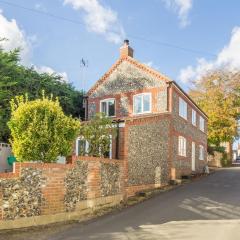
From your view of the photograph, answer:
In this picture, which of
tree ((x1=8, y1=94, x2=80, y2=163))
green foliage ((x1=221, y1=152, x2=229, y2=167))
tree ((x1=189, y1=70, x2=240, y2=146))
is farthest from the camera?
green foliage ((x1=221, y1=152, x2=229, y2=167))

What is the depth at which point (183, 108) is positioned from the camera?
108ft

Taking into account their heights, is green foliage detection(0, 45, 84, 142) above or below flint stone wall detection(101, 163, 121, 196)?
above

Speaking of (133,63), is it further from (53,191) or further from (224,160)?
(224,160)

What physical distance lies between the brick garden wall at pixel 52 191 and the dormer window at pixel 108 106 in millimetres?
15814

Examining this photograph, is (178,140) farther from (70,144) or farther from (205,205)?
(70,144)

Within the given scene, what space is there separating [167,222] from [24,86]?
67.9 ft

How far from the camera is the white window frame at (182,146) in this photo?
31.1m

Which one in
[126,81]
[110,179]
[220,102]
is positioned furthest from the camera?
[220,102]

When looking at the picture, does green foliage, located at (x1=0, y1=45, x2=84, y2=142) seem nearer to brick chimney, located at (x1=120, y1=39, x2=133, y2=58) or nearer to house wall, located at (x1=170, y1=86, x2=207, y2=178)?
brick chimney, located at (x1=120, y1=39, x2=133, y2=58)

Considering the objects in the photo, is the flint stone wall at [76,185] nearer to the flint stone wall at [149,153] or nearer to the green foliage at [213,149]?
the flint stone wall at [149,153]

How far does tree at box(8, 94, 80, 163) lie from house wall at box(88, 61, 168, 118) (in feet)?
48.6

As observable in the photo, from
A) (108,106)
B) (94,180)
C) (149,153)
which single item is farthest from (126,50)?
(94,180)

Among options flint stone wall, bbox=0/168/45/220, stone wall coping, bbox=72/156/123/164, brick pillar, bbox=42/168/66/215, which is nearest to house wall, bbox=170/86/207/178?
stone wall coping, bbox=72/156/123/164

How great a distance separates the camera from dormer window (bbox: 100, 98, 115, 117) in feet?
113
